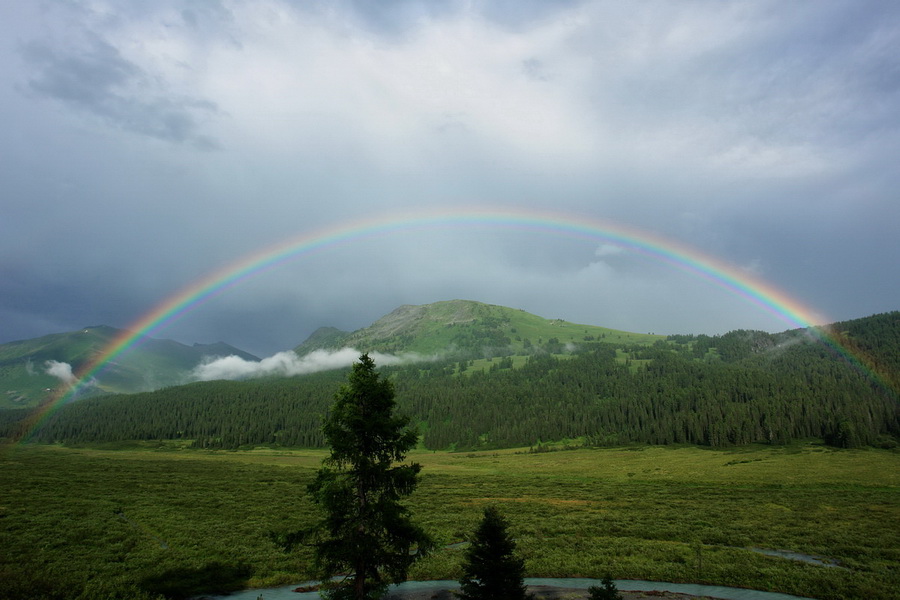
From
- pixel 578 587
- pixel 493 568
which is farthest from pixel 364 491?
pixel 578 587

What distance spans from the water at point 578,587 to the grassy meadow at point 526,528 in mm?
1014

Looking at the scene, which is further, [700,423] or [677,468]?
[700,423]

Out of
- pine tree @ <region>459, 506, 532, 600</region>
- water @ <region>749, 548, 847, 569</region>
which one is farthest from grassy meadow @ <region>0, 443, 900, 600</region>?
pine tree @ <region>459, 506, 532, 600</region>

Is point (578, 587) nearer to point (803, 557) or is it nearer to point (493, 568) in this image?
point (493, 568)

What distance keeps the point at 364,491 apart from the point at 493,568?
660 centimetres

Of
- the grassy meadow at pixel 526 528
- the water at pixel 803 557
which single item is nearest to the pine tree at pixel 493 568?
the grassy meadow at pixel 526 528

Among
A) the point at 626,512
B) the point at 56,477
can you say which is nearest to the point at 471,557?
the point at 626,512

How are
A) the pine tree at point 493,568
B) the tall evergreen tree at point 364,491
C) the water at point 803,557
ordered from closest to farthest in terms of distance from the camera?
1. the pine tree at point 493,568
2. the tall evergreen tree at point 364,491
3. the water at point 803,557

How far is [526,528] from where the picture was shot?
46938 mm

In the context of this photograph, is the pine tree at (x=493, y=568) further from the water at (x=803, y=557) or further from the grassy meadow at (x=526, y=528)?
the water at (x=803, y=557)

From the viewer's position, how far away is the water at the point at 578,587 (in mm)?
29172

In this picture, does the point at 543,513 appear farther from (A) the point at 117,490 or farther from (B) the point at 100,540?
(A) the point at 117,490

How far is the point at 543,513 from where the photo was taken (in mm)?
55750

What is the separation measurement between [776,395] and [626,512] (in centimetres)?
18025
